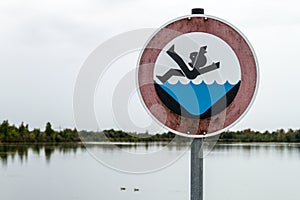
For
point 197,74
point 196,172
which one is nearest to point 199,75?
point 197,74

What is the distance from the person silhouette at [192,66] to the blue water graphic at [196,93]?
0.02m

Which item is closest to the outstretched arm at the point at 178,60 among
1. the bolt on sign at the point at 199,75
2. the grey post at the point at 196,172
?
the bolt on sign at the point at 199,75

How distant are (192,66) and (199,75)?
0.03 metres

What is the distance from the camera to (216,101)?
1.36 metres

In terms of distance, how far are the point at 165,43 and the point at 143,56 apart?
66mm

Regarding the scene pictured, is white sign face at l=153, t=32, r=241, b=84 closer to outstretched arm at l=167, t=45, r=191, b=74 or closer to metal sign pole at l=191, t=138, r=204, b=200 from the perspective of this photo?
outstretched arm at l=167, t=45, r=191, b=74

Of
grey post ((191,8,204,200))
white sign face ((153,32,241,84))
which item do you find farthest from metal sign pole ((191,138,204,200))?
white sign face ((153,32,241,84))

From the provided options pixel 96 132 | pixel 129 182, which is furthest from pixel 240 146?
pixel 96 132

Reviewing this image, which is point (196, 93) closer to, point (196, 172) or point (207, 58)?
point (207, 58)

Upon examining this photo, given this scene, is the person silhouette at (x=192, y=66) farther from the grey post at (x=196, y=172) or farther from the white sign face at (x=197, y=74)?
the grey post at (x=196, y=172)

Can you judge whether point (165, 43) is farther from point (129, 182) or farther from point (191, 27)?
point (129, 182)

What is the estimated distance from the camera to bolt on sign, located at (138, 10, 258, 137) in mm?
1349

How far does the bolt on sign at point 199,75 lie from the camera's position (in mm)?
1349

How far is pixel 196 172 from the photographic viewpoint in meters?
1.33
